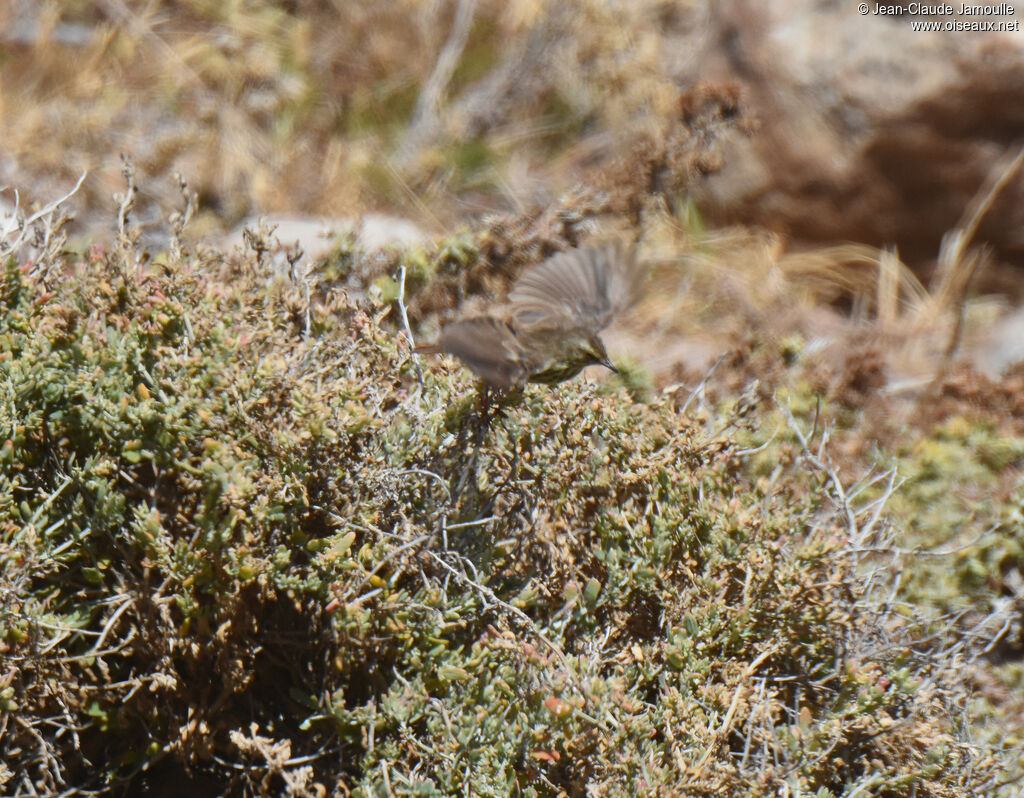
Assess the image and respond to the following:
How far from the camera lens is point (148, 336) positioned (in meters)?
2.29

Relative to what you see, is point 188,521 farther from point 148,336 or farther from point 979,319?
point 979,319

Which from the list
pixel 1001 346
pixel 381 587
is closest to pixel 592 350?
pixel 381 587

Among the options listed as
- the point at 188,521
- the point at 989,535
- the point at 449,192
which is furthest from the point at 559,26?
the point at 188,521

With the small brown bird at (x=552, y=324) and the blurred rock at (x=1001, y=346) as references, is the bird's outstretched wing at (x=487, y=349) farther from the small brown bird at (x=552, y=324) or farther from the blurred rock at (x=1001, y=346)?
the blurred rock at (x=1001, y=346)

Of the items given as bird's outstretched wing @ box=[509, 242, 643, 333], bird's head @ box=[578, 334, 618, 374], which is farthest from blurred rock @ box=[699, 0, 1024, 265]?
bird's head @ box=[578, 334, 618, 374]

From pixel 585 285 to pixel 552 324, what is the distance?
0.22 meters

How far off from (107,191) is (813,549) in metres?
3.83

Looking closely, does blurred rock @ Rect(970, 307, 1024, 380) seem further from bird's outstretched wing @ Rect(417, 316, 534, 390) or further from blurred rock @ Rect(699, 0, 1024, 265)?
bird's outstretched wing @ Rect(417, 316, 534, 390)

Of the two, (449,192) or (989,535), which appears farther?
(449,192)

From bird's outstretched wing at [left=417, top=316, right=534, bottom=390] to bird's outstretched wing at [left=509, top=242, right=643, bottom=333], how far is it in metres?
0.25

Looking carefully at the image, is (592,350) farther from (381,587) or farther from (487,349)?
(381,587)

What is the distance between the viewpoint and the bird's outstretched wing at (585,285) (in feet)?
8.24

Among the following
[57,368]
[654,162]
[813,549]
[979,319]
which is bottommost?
[979,319]

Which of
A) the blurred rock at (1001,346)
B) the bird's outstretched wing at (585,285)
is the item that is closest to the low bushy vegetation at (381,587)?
the bird's outstretched wing at (585,285)
